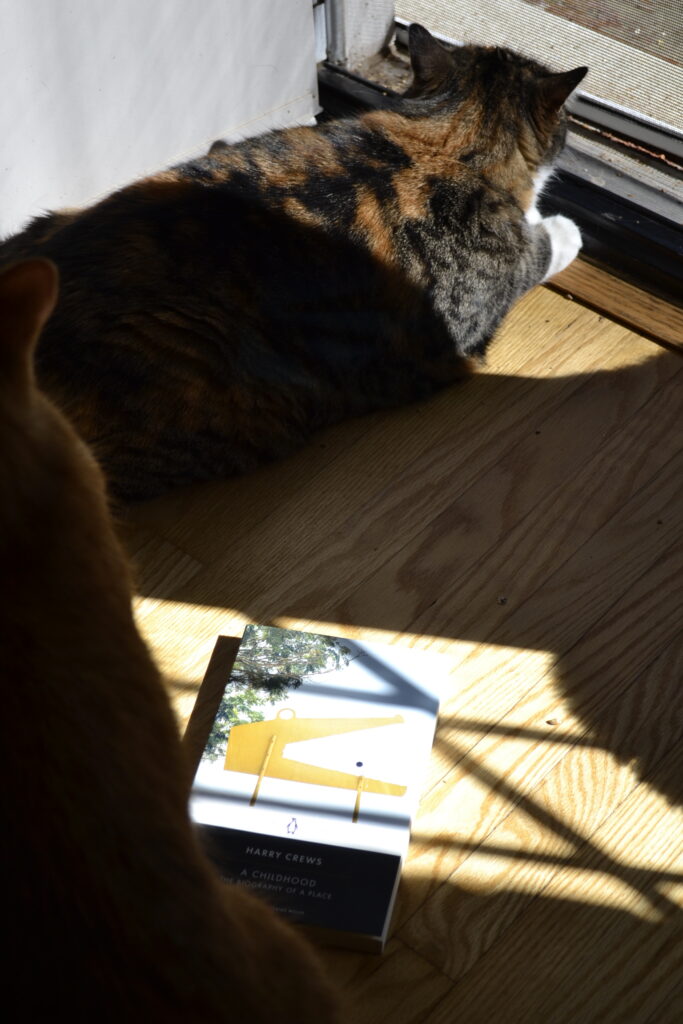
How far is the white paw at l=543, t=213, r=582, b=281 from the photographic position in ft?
6.39

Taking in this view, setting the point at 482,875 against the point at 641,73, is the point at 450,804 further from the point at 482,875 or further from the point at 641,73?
the point at 641,73

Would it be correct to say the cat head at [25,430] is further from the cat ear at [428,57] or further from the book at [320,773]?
the cat ear at [428,57]

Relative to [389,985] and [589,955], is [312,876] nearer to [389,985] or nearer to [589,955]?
[389,985]

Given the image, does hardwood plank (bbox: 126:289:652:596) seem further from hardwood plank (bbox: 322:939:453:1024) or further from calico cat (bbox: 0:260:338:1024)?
calico cat (bbox: 0:260:338:1024)

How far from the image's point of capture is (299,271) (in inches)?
62.2

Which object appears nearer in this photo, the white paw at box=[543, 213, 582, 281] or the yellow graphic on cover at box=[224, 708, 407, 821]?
the yellow graphic on cover at box=[224, 708, 407, 821]

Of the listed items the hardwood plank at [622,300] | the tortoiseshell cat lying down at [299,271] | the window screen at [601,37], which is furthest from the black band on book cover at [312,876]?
the window screen at [601,37]

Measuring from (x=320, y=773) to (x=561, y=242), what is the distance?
1148 mm

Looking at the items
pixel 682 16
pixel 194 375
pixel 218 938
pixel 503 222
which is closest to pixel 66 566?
pixel 218 938

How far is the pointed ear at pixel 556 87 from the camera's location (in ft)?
5.67

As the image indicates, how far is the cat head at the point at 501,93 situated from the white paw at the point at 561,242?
0.15 meters

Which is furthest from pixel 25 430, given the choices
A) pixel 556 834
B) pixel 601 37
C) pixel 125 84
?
pixel 601 37

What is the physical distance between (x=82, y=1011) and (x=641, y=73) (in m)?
1.86

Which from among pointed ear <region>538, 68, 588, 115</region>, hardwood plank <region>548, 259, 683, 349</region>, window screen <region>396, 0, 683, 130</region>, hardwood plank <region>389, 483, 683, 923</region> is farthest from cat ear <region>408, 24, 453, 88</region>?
hardwood plank <region>389, 483, 683, 923</region>
